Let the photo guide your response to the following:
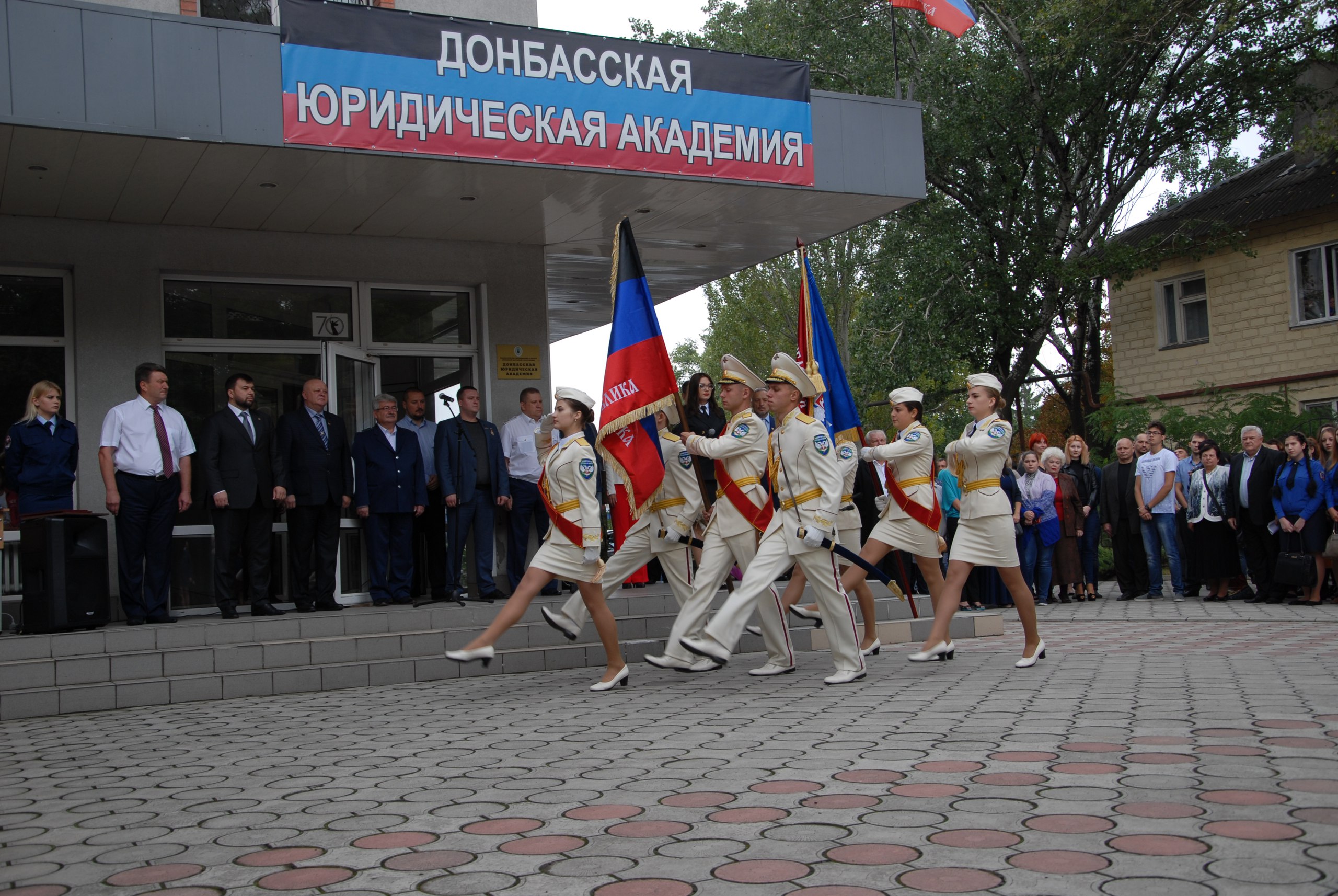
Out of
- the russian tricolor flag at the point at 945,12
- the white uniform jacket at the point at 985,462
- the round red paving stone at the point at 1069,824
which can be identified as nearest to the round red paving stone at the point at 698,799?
the round red paving stone at the point at 1069,824

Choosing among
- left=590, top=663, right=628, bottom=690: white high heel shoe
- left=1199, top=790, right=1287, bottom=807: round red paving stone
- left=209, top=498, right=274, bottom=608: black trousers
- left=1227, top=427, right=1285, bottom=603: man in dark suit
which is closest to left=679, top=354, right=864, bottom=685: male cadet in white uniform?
left=590, top=663, right=628, bottom=690: white high heel shoe

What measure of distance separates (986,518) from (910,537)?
29.9 inches

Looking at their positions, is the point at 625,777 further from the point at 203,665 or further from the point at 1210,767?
the point at 203,665

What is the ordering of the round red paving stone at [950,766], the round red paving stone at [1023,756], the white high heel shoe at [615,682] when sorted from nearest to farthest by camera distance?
1. the round red paving stone at [950,766]
2. the round red paving stone at [1023,756]
3. the white high heel shoe at [615,682]

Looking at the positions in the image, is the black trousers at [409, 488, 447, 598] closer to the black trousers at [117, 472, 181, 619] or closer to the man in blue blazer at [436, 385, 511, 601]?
the man in blue blazer at [436, 385, 511, 601]

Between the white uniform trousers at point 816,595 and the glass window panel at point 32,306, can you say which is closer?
the white uniform trousers at point 816,595

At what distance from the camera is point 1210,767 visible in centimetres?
440

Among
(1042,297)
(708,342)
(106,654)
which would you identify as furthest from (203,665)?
(708,342)

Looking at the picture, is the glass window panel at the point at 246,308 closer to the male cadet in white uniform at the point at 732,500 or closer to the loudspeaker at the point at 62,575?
the loudspeaker at the point at 62,575

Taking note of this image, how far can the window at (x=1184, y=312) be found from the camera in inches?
1064

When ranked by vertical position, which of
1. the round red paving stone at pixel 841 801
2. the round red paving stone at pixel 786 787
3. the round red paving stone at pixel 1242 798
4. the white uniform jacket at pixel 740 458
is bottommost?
the round red paving stone at pixel 786 787

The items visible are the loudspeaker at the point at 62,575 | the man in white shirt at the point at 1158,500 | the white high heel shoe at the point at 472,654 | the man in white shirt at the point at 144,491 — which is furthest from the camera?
the man in white shirt at the point at 1158,500

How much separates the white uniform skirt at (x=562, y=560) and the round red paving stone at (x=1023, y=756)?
3.46 metres

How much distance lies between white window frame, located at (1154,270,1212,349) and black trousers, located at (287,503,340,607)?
21.9 metres
